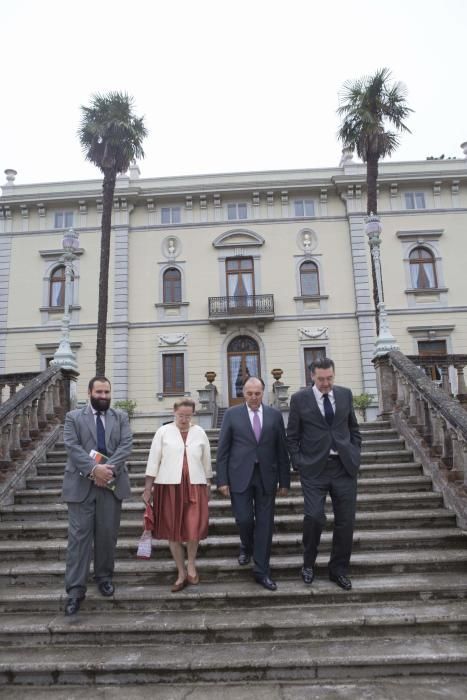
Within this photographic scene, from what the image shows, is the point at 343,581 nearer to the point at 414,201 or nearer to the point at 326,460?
the point at 326,460

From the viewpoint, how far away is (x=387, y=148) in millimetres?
18391

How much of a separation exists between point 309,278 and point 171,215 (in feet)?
22.1

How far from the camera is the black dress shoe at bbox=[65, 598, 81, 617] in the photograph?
3.92m

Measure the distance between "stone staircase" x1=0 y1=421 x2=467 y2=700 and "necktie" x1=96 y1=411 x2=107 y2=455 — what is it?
1.13 m

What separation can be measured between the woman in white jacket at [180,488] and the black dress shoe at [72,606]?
2.51 feet

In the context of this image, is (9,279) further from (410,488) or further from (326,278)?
(410,488)

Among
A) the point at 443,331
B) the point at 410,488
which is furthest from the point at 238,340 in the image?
the point at 410,488

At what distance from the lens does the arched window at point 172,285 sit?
2173 centimetres

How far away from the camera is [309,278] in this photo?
855 inches

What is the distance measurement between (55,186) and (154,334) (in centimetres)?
827

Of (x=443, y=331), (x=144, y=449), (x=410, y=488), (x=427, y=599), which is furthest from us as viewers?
(x=443, y=331)

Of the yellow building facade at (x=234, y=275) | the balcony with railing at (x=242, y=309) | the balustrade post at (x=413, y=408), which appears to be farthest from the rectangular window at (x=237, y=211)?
the balustrade post at (x=413, y=408)

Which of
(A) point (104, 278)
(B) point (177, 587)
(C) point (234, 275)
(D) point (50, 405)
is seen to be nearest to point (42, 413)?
(D) point (50, 405)

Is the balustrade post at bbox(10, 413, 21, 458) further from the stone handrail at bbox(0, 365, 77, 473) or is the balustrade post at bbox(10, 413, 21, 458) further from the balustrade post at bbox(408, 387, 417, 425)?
the balustrade post at bbox(408, 387, 417, 425)
